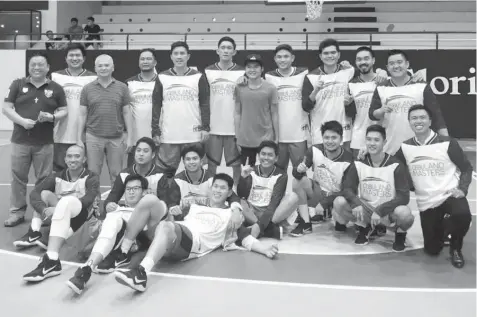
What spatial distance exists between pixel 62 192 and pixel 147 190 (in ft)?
2.44

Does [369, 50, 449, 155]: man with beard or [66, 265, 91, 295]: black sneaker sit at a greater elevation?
[369, 50, 449, 155]: man with beard

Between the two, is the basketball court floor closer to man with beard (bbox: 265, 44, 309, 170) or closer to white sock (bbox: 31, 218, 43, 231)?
white sock (bbox: 31, 218, 43, 231)

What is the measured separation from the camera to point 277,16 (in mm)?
17797

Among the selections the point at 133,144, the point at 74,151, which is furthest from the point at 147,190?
the point at 133,144

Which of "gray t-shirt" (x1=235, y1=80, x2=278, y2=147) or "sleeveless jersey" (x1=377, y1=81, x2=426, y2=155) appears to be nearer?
"sleeveless jersey" (x1=377, y1=81, x2=426, y2=155)

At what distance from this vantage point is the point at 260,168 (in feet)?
15.4

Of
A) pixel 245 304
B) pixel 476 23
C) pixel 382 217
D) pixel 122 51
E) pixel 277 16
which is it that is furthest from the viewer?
pixel 277 16

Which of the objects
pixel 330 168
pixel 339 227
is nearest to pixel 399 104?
pixel 330 168

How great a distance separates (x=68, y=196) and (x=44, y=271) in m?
0.62

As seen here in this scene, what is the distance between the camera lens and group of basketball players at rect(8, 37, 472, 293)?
3859mm

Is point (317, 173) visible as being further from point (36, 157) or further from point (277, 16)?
point (277, 16)

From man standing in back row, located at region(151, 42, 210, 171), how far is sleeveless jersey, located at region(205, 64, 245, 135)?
26 cm

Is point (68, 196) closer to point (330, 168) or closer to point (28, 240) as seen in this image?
point (28, 240)

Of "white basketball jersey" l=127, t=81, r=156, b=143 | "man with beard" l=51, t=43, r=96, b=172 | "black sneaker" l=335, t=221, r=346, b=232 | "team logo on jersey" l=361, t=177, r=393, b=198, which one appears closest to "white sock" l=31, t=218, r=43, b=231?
"man with beard" l=51, t=43, r=96, b=172
